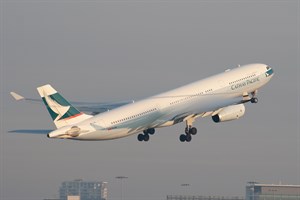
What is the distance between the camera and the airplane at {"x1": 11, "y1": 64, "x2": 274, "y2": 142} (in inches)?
5856

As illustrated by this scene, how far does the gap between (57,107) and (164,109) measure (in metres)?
15.7

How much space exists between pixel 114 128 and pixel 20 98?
11.0m

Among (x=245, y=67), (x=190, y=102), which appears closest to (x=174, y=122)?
(x=190, y=102)

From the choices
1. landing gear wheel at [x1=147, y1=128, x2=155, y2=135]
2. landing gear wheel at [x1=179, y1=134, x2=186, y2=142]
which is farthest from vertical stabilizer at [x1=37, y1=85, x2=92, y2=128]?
landing gear wheel at [x1=179, y1=134, x2=186, y2=142]

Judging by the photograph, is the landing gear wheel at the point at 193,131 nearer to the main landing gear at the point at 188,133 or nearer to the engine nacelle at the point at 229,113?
the main landing gear at the point at 188,133

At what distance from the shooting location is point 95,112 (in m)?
164

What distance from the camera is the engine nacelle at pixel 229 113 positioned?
168875 millimetres

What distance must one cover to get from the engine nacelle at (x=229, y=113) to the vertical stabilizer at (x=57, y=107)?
25315 mm

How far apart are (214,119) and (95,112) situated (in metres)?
15.4

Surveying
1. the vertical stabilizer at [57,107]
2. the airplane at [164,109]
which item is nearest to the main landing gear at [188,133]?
the airplane at [164,109]

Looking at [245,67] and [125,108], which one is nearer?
[125,108]

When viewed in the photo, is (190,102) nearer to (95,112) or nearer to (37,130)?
(95,112)

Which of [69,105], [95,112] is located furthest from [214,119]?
[69,105]

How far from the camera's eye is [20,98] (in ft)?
487
